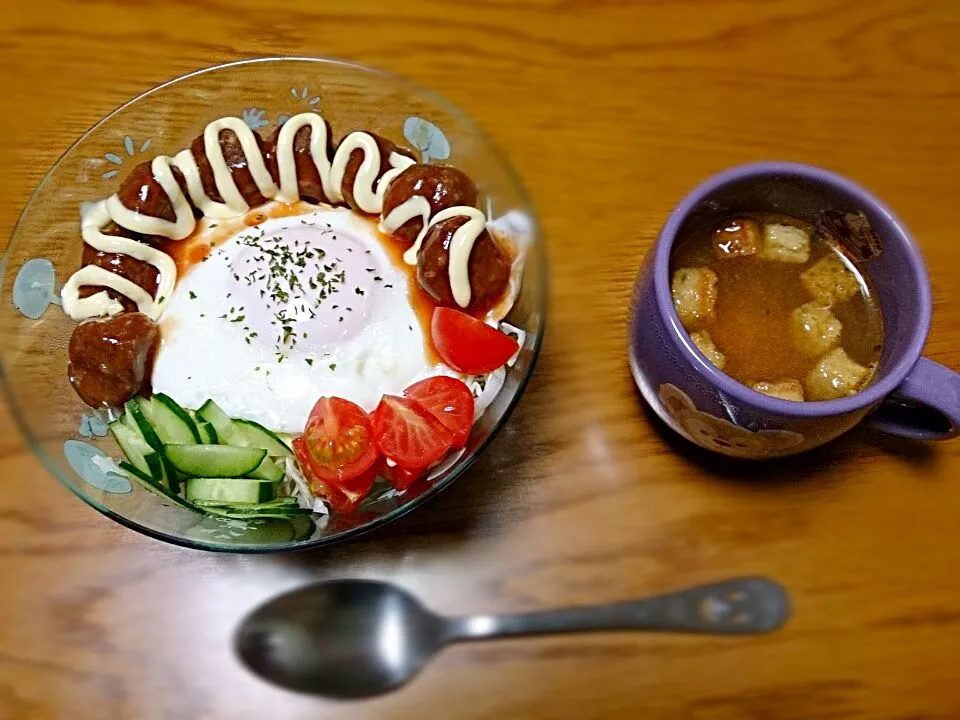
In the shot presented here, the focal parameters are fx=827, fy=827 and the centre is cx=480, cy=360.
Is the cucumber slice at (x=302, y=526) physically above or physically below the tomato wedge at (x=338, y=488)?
below

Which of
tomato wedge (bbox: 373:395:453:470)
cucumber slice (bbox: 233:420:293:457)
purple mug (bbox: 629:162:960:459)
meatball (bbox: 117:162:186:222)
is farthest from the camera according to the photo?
meatball (bbox: 117:162:186:222)

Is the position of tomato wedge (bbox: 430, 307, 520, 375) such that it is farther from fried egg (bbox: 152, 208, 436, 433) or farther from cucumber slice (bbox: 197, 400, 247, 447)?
cucumber slice (bbox: 197, 400, 247, 447)

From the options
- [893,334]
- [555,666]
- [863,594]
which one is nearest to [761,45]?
[893,334]

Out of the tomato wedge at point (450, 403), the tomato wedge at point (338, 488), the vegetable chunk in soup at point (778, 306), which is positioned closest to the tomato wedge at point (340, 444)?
the tomato wedge at point (338, 488)

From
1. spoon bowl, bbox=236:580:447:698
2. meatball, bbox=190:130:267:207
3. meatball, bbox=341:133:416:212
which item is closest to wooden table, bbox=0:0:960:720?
spoon bowl, bbox=236:580:447:698

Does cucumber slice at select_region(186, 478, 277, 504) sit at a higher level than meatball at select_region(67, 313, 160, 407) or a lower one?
lower

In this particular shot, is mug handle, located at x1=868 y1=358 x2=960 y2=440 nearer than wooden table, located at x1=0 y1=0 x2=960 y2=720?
Yes

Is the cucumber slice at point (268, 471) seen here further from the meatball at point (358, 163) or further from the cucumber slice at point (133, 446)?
the meatball at point (358, 163)
